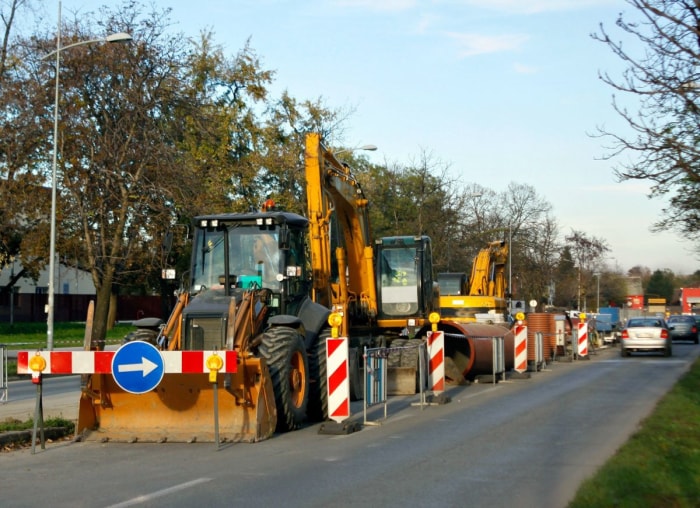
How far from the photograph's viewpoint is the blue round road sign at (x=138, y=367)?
11.6 metres

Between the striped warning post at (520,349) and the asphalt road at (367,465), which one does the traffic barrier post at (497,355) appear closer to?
the striped warning post at (520,349)

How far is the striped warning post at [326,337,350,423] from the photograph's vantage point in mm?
13516

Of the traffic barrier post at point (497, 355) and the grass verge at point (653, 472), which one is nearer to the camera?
the grass verge at point (653, 472)

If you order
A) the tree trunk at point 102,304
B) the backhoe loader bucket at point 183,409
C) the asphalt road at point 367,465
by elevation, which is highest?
the tree trunk at point 102,304

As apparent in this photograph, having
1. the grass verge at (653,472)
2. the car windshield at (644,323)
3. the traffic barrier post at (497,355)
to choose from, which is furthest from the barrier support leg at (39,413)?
the car windshield at (644,323)

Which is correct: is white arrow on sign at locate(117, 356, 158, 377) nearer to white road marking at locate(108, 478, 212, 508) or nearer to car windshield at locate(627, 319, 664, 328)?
white road marking at locate(108, 478, 212, 508)

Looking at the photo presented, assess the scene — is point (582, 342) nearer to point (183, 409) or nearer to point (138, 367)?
point (183, 409)

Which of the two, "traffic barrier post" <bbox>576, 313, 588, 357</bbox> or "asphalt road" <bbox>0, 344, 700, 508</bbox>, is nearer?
"asphalt road" <bbox>0, 344, 700, 508</bbox>

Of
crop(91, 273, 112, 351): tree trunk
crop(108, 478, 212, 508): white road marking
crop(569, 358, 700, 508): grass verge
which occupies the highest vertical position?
crop(91, 273, 112, 351): tree trunk

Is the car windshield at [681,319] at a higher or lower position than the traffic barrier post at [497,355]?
higher

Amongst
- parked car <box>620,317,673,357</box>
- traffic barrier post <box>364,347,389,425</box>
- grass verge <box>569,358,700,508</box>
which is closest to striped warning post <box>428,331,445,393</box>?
traffic barrier post <box>364,347,389,425</box>

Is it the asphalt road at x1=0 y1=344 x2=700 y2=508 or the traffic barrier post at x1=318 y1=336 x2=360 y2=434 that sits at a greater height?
the traffic barrier post at x1=318 y1=336 x2=360 y2=434

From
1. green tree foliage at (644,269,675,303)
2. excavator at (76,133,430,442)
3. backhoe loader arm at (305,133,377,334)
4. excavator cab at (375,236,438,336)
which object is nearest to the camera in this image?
excavator at (76,133,430,442)

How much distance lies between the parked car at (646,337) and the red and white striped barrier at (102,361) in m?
26.4
